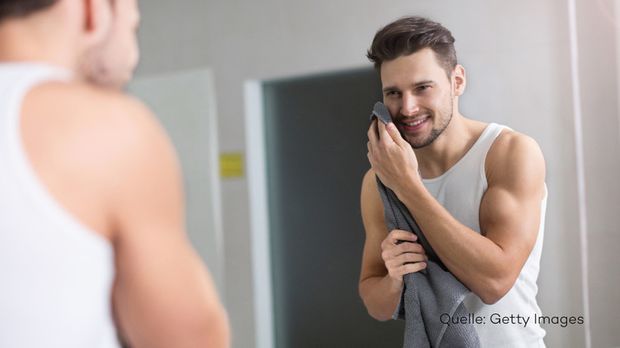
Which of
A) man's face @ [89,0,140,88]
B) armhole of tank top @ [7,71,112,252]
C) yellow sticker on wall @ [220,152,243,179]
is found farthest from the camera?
yellow sticker on wall @ [220,152,243,179]

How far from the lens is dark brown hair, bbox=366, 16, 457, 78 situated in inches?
36.2

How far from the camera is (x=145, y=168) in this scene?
41cm

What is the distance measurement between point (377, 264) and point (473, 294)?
166mm

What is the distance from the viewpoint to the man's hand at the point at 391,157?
919mm

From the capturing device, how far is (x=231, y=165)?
1.24 meters

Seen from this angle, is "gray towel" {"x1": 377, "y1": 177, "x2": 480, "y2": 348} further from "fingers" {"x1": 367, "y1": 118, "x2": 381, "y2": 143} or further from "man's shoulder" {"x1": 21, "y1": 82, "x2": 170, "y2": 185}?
"man's shoulder" {"x1": 21, "y1": 82, "x2": 170, "y2": 185}

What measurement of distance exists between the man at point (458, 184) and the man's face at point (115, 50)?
492mm

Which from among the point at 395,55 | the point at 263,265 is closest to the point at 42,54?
the point at 395,55

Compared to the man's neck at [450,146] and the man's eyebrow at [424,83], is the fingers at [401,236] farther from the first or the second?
the man's eyebrow at [424,83]

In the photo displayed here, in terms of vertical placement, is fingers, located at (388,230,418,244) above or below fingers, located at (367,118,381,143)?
below

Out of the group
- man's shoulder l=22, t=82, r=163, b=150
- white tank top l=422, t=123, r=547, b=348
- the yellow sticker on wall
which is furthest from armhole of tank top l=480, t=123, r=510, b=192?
man's shoulder l=22, t=82, r=163, b=150

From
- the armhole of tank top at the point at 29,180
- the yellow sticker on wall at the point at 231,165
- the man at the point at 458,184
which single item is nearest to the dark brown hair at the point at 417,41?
the man at the point at 458,184

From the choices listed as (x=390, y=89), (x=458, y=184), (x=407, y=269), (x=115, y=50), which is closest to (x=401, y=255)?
(x=407, y=269)

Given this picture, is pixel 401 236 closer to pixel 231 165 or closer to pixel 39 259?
pixel 231 165
